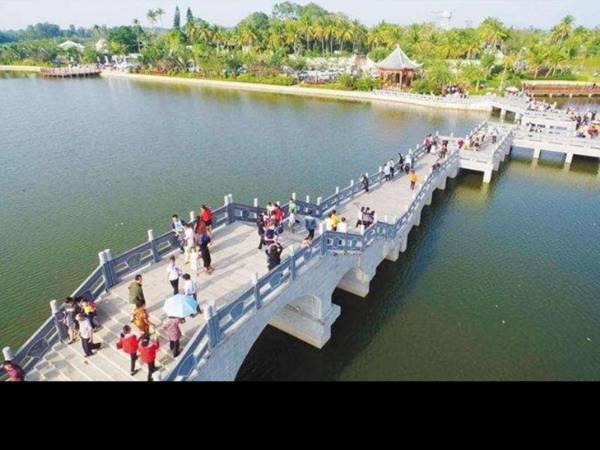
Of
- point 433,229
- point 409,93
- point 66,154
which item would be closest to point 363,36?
point 409,93

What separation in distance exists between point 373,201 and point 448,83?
51631mm

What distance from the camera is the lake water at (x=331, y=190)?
15.1 metres

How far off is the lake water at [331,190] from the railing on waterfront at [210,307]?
3.34 meters

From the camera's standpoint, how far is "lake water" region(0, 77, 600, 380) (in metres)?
15.1

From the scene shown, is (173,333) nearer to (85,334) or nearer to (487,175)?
(85,334)

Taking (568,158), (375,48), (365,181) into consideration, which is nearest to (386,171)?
(365,181)

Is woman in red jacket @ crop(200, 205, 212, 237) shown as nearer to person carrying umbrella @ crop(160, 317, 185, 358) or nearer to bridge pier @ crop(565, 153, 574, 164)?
person carrying umbrella @ crop(160, 317, 185, 358)

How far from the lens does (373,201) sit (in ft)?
74.1

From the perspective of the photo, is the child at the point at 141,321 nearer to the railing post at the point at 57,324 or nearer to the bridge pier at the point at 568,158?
the railing post at the point at 57,324

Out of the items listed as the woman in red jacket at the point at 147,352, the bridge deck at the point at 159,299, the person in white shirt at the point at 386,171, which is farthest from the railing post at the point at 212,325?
the person in white shirt at the point at 386,171

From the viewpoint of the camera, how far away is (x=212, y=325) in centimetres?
1006

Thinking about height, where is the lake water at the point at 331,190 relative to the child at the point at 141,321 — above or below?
below

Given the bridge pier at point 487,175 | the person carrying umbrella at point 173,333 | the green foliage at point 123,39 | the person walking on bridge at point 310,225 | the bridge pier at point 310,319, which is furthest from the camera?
the green foliage at point 123,39
